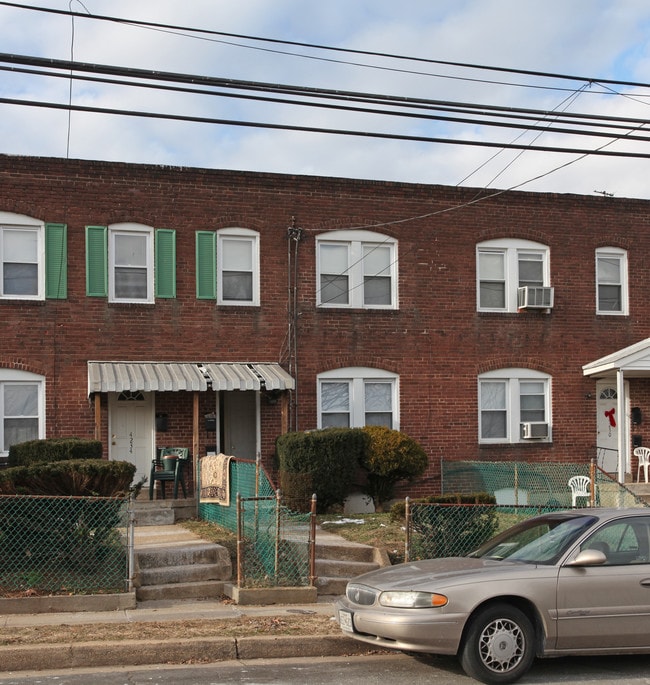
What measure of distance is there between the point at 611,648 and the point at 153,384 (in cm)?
1112

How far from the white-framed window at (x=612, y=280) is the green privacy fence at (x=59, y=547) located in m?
14.4

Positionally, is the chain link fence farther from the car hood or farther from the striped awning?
the striped awning

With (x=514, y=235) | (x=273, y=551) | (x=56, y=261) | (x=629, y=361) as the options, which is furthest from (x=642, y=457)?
(x=56, y=261)

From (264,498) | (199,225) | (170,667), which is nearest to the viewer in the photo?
(170,667)

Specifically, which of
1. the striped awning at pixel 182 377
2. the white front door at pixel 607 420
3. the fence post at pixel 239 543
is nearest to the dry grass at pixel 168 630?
the fence post at pixel 239 543

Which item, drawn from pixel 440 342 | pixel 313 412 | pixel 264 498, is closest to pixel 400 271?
pixel 440 342

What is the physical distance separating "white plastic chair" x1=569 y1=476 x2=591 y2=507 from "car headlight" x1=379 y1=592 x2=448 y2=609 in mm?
10459

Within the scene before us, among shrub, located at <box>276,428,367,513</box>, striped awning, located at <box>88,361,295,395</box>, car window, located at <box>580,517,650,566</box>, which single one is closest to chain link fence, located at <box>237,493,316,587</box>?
car window, located at <box>580,517,650,566</box>

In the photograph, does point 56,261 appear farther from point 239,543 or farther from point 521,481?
point 521,481

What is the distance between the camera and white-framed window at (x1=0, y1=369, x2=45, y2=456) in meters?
18.3

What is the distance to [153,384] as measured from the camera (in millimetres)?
17953

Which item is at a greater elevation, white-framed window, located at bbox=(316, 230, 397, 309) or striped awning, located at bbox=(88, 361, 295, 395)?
white-framed window, located at bbox=(316, 230, 397, 309)

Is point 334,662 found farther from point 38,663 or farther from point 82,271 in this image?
point 82,271

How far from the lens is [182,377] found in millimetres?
18359
